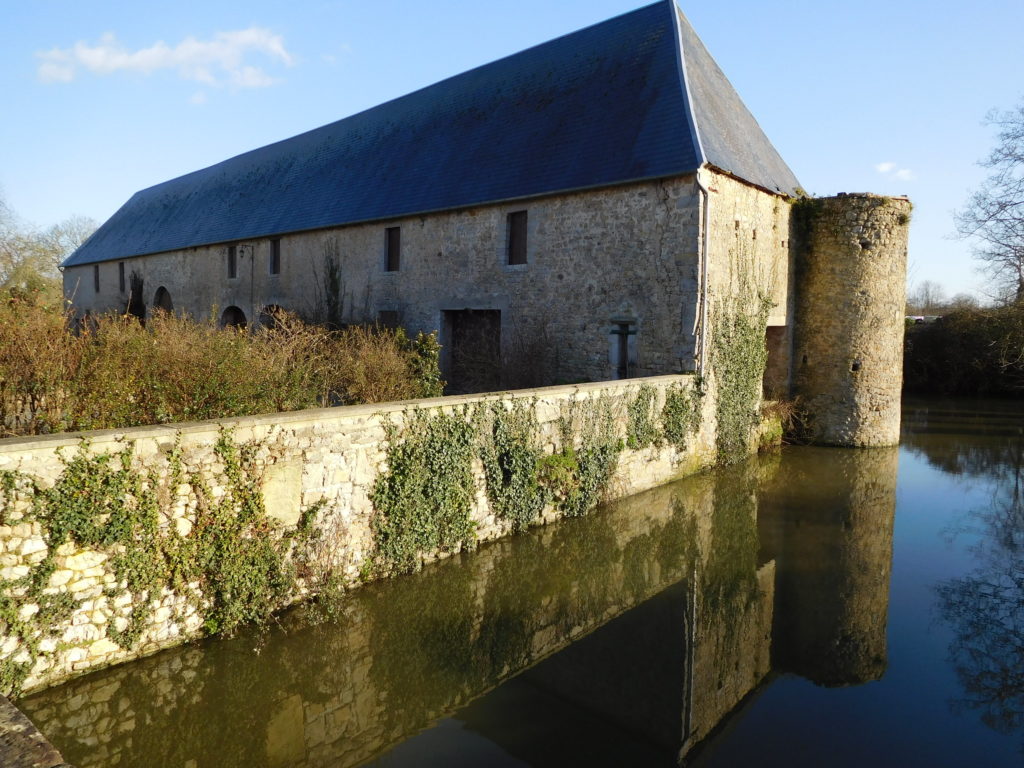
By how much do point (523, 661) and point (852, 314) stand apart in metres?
11.6

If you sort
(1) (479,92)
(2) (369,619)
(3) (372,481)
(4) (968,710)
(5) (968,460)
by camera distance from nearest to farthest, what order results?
(4) (968,710), (2) (369,619), (3) (372,481), (5) (968,460), (1) (479,92)

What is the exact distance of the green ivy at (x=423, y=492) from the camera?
21.9 feet

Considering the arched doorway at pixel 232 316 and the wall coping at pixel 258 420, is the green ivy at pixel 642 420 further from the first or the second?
the arched doorway at pixel 232 316

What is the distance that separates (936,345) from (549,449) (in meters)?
22.5

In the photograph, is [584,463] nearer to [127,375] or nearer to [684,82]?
[127,375]

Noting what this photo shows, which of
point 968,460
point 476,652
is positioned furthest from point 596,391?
point 968,460

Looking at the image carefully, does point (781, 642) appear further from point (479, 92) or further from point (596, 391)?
point (479, 92)

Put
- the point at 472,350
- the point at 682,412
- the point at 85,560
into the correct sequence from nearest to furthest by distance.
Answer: the point at 85,560 → the point at 682,412 → the point at 472,350

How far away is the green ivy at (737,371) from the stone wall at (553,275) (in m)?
0.91

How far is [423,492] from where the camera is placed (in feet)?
22.9

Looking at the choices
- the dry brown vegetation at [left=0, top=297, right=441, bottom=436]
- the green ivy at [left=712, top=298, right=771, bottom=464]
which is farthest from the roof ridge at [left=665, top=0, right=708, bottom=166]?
the dry brown vegetation at [left=0, top=297, right=441, bottom=436]

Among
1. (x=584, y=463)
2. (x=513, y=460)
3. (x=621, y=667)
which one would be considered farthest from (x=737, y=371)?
(x=621, y=667)

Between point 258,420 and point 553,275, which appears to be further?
point 553,275

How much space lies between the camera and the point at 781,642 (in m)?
6.01
